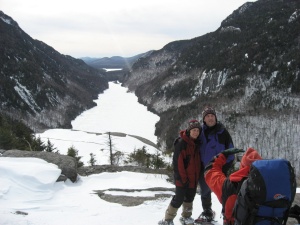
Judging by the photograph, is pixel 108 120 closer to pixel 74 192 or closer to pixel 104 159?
pixel 104 159

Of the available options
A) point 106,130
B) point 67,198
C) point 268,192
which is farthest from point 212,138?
point 106,130

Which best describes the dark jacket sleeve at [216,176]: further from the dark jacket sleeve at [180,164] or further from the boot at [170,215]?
the boot at [170,215]

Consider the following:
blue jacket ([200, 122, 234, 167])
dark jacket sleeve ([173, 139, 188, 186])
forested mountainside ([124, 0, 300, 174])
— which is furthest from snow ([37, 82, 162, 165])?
blue jacket ([200, 122, 234, 167])

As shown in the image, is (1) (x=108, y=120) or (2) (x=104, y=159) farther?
(1) (x=108, y=120)

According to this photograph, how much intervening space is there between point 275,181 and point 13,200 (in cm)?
684

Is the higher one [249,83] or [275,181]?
[249,83]

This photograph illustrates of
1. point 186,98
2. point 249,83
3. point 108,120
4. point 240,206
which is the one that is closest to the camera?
point 240,206

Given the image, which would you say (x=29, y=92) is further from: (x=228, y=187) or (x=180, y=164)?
(x=228, y=187)

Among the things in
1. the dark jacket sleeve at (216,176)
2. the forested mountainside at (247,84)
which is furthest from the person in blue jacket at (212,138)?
the forested mountainside at (247,84)

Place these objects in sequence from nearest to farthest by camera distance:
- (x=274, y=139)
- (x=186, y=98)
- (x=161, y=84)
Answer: (x=274, y=139)
(x=186, y=98)
(x=161, y=84)

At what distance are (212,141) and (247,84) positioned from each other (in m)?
122

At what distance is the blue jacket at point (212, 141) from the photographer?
5758 millimetres

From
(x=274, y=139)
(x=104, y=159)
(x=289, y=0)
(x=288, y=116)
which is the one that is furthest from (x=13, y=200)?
(x=289, y=0)

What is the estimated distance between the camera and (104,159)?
4059cm
